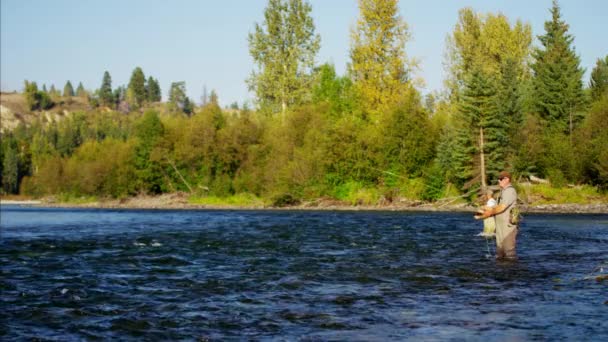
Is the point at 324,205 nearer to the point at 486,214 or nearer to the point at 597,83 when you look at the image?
the point at 597,83

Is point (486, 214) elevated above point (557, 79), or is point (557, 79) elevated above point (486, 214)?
point (557, 79)

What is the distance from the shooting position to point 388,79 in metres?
64.2

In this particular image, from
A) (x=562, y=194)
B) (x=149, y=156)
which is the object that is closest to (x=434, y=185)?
(x=562, y=194)

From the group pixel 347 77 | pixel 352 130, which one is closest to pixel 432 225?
pixel 352 130

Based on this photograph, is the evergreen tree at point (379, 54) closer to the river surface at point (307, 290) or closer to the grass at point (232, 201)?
the grass at point (232, 201)

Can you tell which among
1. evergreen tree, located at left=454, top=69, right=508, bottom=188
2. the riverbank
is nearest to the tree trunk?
evergreen tree, located at left=454, top=69, right=508, bottom=188

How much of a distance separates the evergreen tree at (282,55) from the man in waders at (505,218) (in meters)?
56.9

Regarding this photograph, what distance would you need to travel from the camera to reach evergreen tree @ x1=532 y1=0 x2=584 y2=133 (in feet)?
182

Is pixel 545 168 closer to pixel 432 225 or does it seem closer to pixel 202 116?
pixel 432 225

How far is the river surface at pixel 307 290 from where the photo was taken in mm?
10383

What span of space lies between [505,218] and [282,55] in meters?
59.9

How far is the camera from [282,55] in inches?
2948

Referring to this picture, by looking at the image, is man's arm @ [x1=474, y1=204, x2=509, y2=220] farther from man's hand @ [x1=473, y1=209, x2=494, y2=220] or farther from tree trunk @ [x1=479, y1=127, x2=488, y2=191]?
tree trunk @ [x1=479, y1=127, x2=488, y2=191]

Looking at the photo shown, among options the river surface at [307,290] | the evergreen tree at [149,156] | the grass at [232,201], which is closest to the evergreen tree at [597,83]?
the grass at [232,201]
